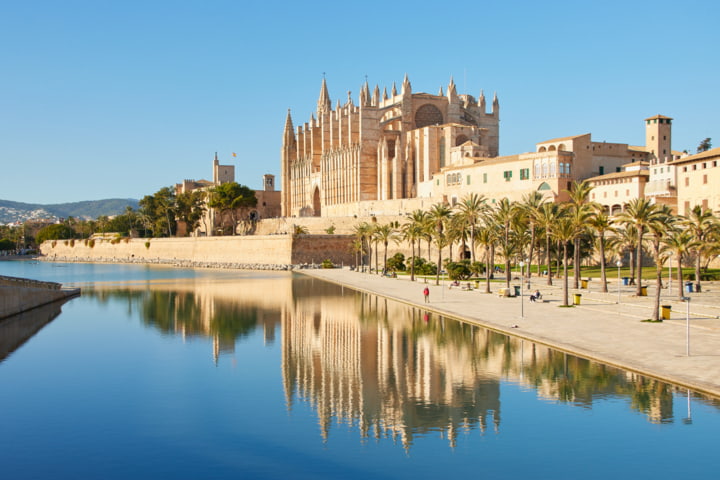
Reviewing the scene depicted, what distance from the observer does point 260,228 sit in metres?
94.7

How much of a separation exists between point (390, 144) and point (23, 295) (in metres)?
53.3

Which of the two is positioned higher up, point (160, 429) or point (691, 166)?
point (691, 166)

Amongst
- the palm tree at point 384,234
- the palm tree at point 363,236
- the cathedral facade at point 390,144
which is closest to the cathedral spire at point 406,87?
the cathedral facade at point 390,144

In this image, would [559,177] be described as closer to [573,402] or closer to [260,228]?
[573,402]

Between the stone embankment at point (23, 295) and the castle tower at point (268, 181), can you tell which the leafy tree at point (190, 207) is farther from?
the stone embankment at point (23, 295)

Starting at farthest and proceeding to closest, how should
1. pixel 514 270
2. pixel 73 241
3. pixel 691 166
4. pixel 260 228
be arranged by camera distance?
pixel 73 241 < pixel 260 228 < pixel 514 270 < pixel 691 166

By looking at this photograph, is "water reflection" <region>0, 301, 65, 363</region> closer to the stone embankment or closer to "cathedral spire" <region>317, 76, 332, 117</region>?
the stone embankment

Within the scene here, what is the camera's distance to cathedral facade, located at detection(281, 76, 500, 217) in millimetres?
74062

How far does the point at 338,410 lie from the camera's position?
15445 millimetres

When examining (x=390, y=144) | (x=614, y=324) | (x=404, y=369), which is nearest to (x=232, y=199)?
(x=390, y=144)

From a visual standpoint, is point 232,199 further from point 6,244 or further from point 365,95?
point 6,244

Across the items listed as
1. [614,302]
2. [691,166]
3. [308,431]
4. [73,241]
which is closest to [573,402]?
[308,431]

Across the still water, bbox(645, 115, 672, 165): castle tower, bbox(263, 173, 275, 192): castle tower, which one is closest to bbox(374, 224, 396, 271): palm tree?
bbox(645, 115, 672, 165): castle tower

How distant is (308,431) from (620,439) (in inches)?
224
